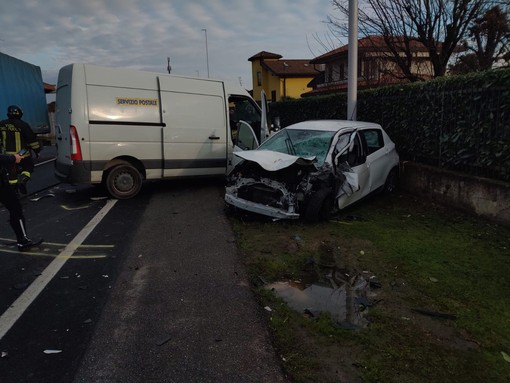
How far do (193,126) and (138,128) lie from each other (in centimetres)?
121

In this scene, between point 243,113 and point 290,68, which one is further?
point 290,68

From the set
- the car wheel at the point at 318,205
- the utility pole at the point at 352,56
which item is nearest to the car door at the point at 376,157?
the car wheel at the point at 318,205

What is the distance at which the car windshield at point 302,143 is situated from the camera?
693 cm

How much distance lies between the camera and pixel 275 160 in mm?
6441

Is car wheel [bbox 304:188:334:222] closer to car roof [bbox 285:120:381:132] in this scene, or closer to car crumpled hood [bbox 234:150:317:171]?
car crumpled hood [bbox 234:150:317:171]

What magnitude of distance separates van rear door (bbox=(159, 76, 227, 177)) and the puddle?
5189 mm

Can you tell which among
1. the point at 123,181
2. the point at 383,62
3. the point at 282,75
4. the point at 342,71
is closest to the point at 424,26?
the point at 383,62

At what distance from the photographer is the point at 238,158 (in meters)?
7.05

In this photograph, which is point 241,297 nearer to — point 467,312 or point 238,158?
point 467,312

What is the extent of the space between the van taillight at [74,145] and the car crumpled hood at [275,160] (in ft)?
10.2

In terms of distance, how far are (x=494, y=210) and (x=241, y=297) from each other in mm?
4532

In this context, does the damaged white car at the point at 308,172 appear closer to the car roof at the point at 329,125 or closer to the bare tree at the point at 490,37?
the car roof at the point at 329,125

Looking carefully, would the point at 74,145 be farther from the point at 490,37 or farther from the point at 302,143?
the point at 490,37

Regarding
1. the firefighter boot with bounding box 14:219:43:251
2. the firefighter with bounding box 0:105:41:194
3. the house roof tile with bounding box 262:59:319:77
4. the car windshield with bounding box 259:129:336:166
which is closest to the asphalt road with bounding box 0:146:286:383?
the firefighter boot with bounding box 14:219:43:251
